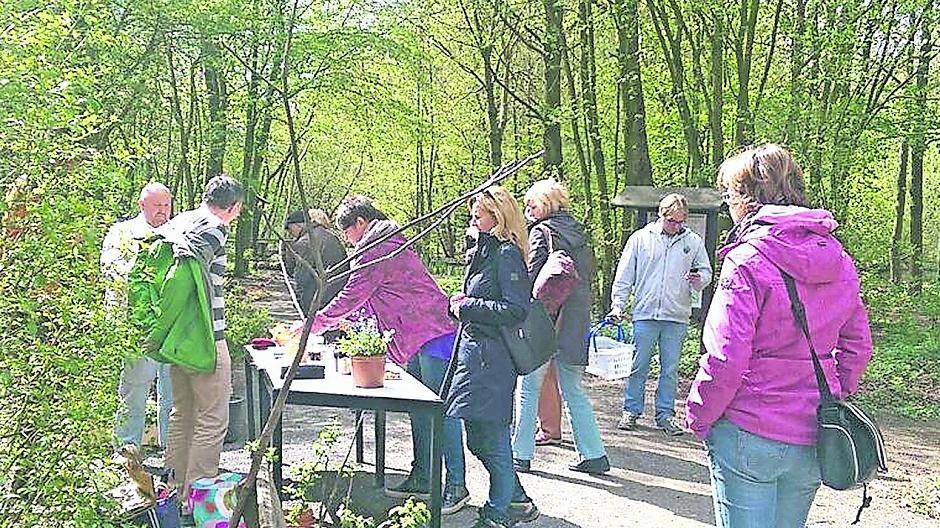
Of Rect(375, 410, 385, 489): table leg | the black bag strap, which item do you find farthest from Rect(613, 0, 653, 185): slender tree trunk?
the black bag strap

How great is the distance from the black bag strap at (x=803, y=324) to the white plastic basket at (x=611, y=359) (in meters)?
4.53

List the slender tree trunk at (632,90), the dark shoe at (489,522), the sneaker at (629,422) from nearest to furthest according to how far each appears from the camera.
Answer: the dark shoe at (489,522) → the sneaker at (629,422) → the slender tree trunk at (632,90)

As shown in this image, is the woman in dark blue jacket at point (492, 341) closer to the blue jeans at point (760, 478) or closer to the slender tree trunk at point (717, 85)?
the blue jeans at point (760, 478)

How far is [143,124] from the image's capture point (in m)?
18.3

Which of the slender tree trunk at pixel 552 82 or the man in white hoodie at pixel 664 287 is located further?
the slender tree trunk at pixel 552 82

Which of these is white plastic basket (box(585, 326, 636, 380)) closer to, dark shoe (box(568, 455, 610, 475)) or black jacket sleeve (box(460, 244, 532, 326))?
dark shoe (box(568, 455, 610, 475))

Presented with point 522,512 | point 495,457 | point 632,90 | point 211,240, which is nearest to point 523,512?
point 522,512

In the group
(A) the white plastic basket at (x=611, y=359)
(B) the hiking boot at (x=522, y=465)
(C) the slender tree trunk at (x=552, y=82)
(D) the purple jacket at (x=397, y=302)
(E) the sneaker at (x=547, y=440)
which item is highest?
(C) the slender tree trunk at (x=552, y=82)

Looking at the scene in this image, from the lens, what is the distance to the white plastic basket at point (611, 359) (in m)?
8.16

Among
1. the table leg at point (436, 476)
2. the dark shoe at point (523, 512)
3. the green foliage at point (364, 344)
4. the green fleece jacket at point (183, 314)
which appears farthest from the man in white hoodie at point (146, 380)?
the dark shoe at point (523, 512)

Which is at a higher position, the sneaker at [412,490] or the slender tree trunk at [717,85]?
the slender tree trunk at [717,85]

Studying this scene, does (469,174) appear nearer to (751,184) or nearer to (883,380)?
(883,380)

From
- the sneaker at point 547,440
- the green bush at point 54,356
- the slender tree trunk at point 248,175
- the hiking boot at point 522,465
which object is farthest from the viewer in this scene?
the slender tree trunk at point 248,175

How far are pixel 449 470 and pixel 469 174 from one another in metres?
19.6
